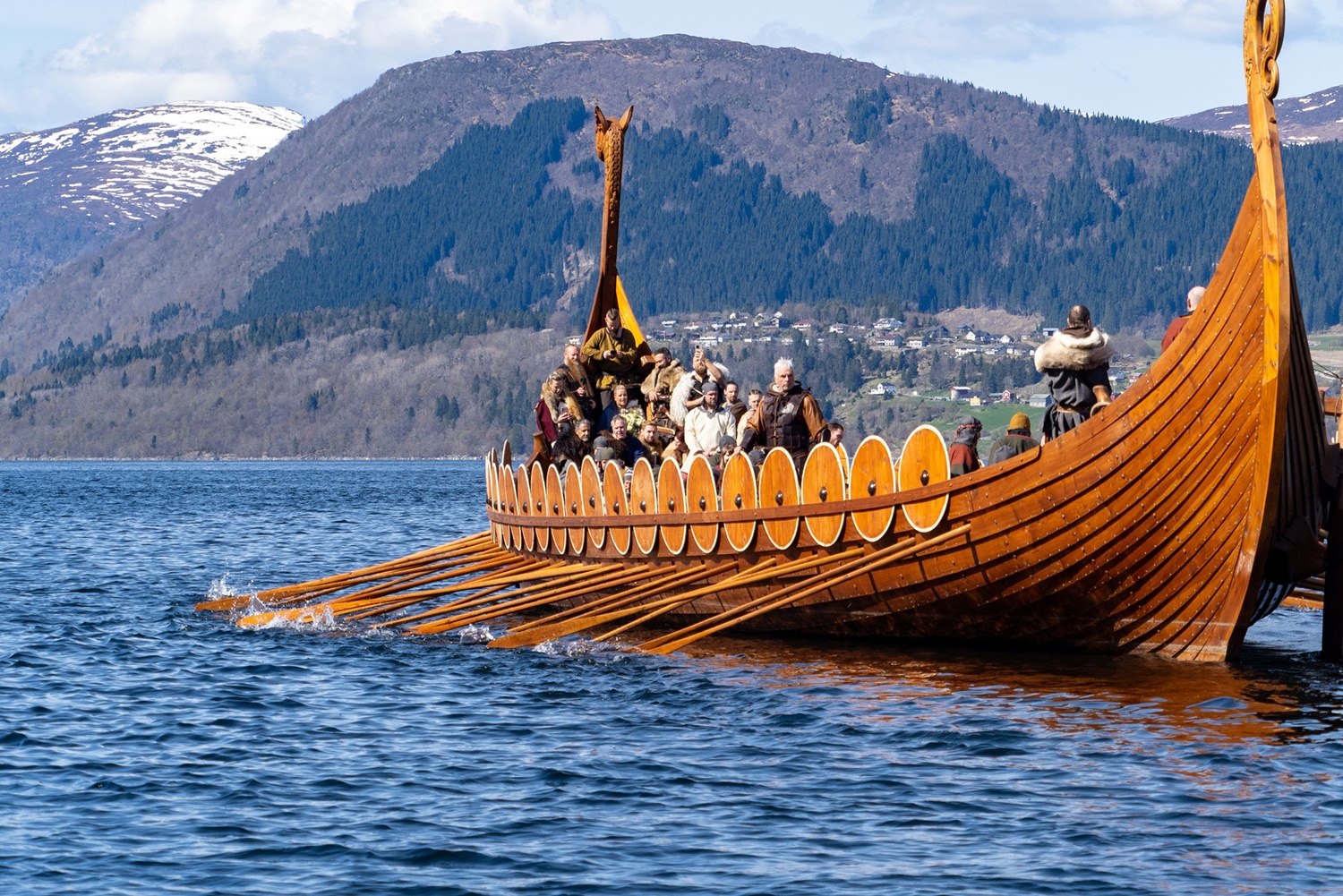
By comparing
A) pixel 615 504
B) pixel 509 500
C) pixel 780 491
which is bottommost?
pixel 509 500

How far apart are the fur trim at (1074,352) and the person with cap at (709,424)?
16.1ft

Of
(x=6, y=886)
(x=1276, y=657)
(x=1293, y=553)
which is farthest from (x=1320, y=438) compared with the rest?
(x=6, y=886)

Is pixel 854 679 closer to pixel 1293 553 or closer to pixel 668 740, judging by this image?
pixel 668 740

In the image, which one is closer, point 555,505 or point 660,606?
point 660,606

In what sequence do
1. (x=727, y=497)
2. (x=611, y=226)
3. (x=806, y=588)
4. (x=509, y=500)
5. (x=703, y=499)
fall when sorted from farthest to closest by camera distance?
(x=611, y=226) < (x=509, y=500) < (x=703, y=499) < (x=727, y=497) < (x=806, y=588)

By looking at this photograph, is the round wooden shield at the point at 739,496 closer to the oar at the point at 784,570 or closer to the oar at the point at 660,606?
the oar at the point at 660,606

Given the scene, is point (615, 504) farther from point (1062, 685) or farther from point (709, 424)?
point (1062, 685)

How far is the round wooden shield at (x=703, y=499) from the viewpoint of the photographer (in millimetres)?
18219

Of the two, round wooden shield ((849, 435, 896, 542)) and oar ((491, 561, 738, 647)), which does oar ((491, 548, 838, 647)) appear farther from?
round wooden shield ((849, 435, 896, 542))

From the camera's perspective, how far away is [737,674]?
16.4 metres

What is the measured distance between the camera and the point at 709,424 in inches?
784

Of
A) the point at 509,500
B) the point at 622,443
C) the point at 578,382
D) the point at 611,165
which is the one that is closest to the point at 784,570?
the point at 622,443

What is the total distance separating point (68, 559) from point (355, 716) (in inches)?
1011

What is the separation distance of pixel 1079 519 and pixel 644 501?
5615mm
